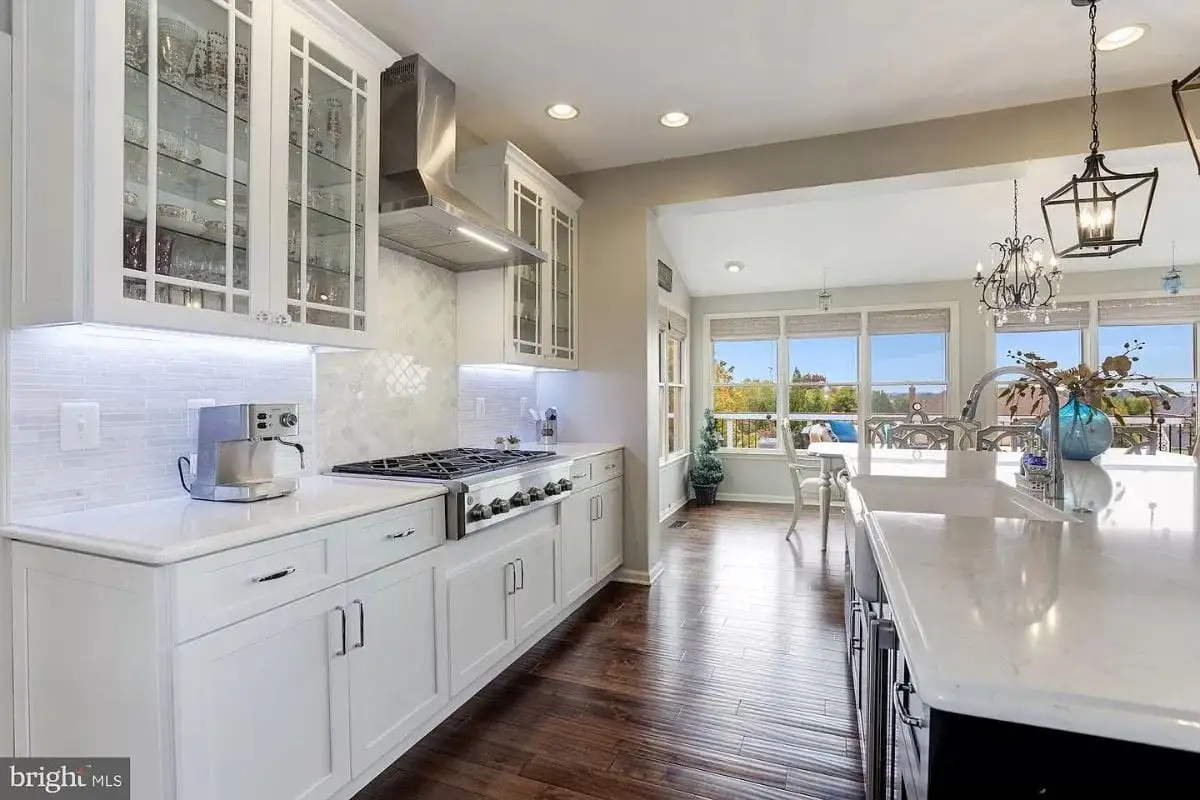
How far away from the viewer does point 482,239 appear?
108 inches

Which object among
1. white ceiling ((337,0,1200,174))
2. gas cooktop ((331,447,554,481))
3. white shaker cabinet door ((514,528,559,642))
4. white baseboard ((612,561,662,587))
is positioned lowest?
white baseboard ((612,561,662,587))

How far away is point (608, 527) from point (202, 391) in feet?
7.74

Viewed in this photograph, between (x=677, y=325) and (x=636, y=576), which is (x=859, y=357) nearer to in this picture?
(x=677, y=325)

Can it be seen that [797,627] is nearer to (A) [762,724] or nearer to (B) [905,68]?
(A) [762,724]

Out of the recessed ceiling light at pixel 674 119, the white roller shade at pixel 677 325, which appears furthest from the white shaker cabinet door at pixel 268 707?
the white roller shade at pixel 677 325

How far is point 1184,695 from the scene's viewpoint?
0.59 m

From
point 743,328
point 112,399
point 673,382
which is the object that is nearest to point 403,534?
point 112,399

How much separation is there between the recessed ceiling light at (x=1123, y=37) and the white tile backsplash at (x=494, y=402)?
3269 millimetres

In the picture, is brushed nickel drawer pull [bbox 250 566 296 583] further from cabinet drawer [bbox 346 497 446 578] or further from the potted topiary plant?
the potted topiary plant

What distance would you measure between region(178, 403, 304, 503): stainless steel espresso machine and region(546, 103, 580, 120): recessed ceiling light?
2092 millimetres

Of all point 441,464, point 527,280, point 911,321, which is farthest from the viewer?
point 911,321

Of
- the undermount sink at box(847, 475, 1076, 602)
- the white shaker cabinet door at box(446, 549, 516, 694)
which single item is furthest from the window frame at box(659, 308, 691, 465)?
the undermount sink at box(847, 475, 1076, 602)

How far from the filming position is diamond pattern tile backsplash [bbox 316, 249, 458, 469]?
8.36 ft

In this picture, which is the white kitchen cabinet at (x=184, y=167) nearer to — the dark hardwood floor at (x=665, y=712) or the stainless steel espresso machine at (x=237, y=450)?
the stainless steel espresso machine at (x=237, y=450)
